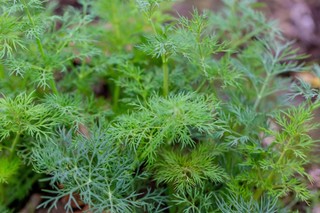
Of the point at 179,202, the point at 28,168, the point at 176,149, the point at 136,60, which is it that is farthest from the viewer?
the point at 136,60

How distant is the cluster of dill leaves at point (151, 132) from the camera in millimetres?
1563

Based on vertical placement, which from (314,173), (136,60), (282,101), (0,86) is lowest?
(314,173)

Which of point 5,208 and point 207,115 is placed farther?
point 5,208

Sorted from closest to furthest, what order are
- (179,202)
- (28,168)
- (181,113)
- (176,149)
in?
(181,113), (179,202), (176,149), (28,168)

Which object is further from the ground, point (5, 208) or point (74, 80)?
point (74, 80)

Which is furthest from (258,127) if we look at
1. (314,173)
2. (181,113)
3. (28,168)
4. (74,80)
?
(28,168)

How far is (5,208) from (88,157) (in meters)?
0.48

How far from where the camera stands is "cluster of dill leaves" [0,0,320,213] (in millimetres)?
1563

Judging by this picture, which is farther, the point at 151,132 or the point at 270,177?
the point at 270,177

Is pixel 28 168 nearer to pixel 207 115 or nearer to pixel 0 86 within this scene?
pixel 0 86

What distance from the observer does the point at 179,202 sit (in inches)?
64.1

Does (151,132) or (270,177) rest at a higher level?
(151,132)

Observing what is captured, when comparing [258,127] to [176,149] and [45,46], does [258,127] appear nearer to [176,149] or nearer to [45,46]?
[176,149]

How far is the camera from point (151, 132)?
5.20 ft
